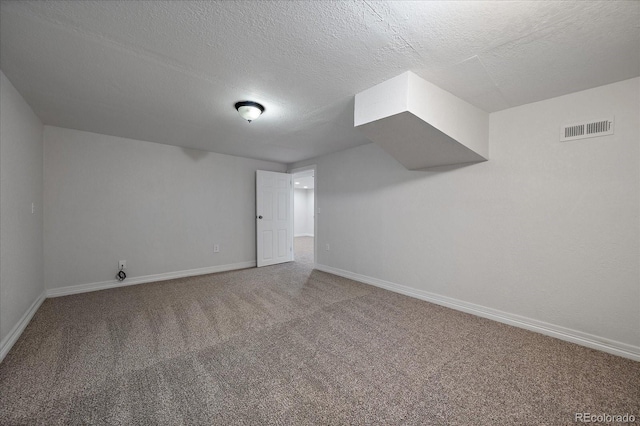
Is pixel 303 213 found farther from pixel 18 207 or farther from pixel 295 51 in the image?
pixel 295 51

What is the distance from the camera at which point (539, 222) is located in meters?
2.37

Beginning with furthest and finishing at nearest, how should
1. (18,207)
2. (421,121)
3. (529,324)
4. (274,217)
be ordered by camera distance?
1. (274,217)
2. (529,324)
3. (18,207)
4. (421,121)

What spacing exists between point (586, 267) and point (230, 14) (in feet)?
10.9

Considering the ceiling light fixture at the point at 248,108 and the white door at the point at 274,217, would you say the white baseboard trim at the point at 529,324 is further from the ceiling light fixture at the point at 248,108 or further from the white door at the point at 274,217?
the ceiling light fixture at the point at 248,108

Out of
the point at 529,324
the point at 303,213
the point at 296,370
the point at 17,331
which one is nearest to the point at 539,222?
the point at 529,324

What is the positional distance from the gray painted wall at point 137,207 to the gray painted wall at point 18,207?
0.31 metres

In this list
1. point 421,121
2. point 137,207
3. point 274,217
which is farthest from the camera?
point 274,217

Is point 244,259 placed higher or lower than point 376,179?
lower

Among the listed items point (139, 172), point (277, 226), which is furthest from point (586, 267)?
point (139, 172)

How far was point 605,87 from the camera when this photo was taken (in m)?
2.05

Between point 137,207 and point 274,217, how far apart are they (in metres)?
2.37

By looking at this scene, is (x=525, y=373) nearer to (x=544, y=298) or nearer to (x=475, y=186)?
(x=544, y=298)

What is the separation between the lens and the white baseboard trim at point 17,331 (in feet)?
6.26

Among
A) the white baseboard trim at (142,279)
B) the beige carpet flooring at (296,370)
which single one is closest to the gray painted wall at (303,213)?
the white baseboard trim at (142,279)
